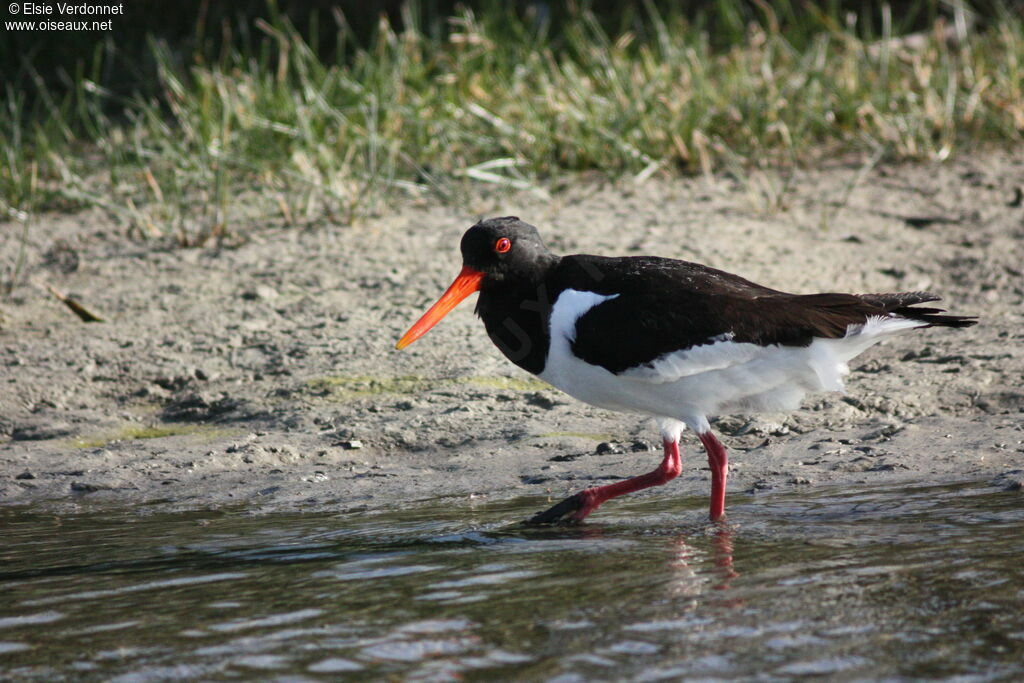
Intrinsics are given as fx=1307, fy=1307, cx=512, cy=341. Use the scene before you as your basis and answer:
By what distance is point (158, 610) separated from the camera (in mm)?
3439

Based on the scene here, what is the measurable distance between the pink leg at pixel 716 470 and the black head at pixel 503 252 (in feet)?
2.68

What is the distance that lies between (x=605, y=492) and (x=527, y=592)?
90 cm

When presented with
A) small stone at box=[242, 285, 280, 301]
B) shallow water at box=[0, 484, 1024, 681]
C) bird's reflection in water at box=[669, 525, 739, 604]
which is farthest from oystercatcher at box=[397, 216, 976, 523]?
small stone at box=[242, 285, 280, 301]

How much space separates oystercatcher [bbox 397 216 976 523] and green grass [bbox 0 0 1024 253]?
2779mm

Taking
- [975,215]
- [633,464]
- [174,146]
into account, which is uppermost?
[174,146]

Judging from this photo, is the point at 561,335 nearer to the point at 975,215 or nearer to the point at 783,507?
the point at 783,507

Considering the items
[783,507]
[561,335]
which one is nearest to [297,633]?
[561,335]

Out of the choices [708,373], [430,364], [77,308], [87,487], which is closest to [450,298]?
[708,373]

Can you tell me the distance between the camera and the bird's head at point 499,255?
4.45 m

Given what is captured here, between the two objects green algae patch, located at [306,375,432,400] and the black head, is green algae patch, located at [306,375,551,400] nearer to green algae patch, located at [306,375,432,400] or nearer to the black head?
green algae patch, located at [306,375,432,400]

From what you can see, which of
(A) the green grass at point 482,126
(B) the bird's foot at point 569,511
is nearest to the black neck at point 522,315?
(B) the bird's foot at point 569,511

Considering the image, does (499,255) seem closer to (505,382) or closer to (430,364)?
(505,382)

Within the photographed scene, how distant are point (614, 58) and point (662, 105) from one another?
571 millimetres

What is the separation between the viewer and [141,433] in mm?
5367
